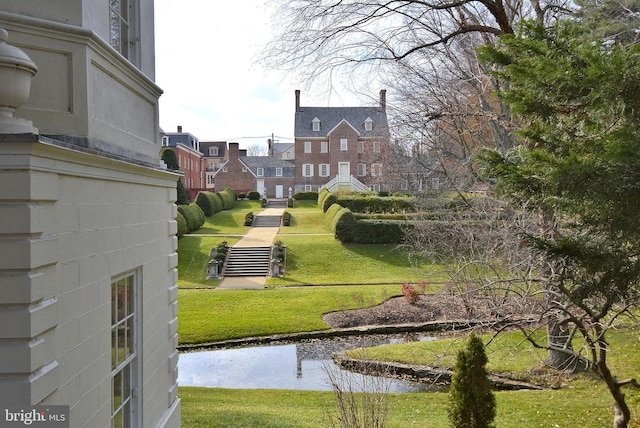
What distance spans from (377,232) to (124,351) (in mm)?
22940

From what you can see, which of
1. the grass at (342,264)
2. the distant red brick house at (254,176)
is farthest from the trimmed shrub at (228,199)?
the grass at (342,264)

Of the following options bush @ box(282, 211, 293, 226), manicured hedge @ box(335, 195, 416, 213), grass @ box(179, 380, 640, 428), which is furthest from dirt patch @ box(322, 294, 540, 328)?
bush @ box(282, 211, 293, 226)

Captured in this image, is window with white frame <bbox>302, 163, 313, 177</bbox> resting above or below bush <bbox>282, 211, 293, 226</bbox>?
above

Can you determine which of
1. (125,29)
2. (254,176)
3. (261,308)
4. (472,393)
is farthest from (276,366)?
(254,176)

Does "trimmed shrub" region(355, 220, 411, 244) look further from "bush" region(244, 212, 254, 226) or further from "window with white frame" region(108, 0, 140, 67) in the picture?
"window with white frame" region(108, 0, 140, 67)

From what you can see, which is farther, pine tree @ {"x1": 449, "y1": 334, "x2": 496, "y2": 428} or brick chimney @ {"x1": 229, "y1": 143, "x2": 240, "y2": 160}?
brick chimney @ {"x1": 229, "y1": 143, "x2": 240, "y2": 160}

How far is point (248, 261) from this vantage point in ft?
82.5

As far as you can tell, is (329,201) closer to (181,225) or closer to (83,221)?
(181,225)

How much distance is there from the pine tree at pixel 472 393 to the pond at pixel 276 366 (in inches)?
188

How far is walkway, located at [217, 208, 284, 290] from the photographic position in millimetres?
21844

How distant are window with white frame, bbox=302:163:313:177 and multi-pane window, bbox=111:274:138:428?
50.4 m

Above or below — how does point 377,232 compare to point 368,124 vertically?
below

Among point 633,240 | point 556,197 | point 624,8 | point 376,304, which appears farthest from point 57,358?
point 376,304

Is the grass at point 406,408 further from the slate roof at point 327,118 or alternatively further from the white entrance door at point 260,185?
the white entrance door at point 260,185
